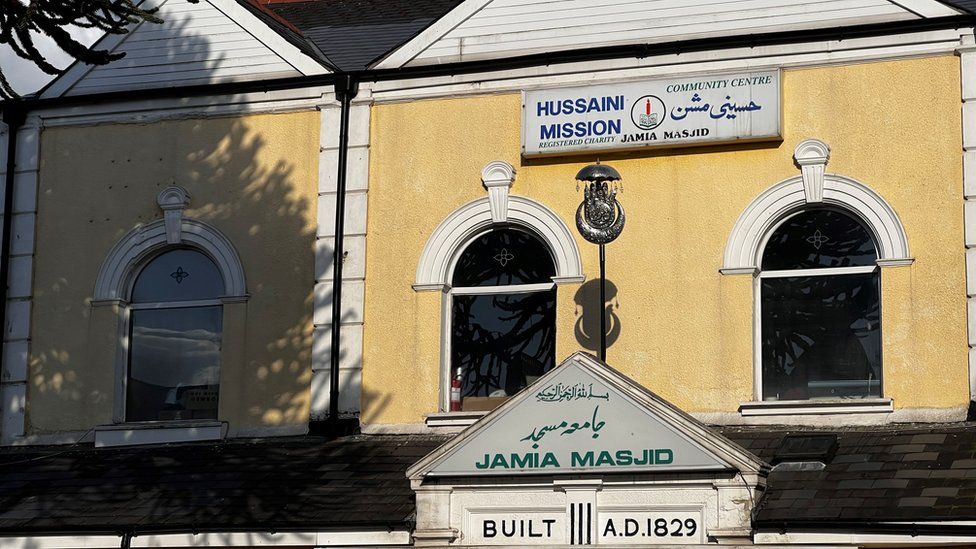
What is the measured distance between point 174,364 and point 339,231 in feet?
8.35

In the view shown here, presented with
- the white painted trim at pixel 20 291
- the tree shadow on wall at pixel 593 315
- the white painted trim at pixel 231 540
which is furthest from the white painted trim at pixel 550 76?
the white painted trim at pixel 231 540

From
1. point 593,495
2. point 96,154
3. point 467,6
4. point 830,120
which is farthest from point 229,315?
point 830,120

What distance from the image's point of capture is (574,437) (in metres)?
15.2

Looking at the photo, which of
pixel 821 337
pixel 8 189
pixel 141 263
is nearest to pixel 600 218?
pixel 821 337

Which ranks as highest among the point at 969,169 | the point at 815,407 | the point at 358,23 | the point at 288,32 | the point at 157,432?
the point at 358,23

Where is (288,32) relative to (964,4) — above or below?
above

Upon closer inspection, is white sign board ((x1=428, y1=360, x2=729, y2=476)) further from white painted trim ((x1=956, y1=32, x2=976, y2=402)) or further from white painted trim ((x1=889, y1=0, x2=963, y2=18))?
white painted trim ((x1=889, y1=0, x2=963, y2=18))

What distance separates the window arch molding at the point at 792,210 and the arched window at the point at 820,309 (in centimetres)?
17

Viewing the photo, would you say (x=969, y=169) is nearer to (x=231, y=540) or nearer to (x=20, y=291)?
(x=231, y=540)

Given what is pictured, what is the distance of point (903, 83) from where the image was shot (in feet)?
56.2

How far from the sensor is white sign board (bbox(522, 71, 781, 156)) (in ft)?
57.2

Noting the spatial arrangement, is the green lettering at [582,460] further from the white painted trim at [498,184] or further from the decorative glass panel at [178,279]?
the decorative glass panel at [178,279]

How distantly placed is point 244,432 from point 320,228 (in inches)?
95.1

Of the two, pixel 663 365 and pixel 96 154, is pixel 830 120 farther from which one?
pixel 96 154
